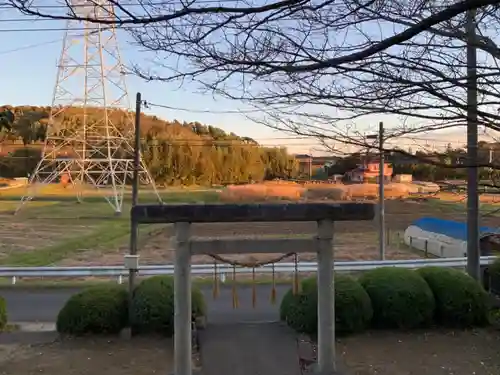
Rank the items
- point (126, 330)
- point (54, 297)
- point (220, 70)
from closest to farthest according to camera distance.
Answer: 1. point (220, 70)
2. point (126, 330)
3. point (54, 297)

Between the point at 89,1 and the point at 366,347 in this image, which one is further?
the point at 366,347

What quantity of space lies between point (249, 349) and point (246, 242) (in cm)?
188

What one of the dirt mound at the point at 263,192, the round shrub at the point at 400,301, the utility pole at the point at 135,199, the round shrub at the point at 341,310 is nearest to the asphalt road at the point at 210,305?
the round shrub at the point at 341,310

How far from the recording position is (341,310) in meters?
7.58

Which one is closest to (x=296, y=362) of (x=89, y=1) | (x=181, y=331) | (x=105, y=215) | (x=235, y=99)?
(x=181, y=331)

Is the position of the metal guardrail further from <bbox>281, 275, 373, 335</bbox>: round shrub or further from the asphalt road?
<bbox>281, 275, 373, 335</bbox>: round shrub

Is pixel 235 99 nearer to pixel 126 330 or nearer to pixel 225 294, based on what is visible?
pixel 126 330

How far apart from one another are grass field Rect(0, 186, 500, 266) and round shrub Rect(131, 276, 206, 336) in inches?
96.5

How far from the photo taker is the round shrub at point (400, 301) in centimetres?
773

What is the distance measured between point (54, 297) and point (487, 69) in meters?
10.2

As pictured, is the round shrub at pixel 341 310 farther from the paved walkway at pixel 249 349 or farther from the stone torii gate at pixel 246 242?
the stone torii gate at pixel 246 242

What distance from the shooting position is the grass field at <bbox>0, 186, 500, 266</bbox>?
15.5 metres

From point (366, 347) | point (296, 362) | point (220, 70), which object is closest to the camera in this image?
point (220, 70)

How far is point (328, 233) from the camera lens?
5957 millimetres
